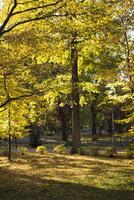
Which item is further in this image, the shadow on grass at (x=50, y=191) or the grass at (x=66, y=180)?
the grass at (x=66, y=180)

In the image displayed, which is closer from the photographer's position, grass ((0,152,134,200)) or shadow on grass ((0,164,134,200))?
shadow on grass ((0,164,134,200))

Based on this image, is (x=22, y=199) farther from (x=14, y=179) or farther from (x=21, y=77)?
(x=21, y=77)

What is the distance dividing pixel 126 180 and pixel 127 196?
9.99 feet

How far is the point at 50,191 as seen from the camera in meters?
14.4

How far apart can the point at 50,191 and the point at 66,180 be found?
2314 mm

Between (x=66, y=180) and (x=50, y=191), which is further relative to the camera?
(x=66, y=180)

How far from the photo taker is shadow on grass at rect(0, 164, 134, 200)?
Result: 1347 cm

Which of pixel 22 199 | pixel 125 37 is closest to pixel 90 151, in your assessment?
pixel 125 37

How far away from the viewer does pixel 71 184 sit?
15.7 metres

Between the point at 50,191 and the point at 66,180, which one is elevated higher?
the point at 66,180

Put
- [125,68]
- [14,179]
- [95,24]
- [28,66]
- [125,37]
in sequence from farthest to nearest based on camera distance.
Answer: [125,37]
[125,68]
[14,179]
[28,66]
[95,24]

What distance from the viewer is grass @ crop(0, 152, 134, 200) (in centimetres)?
1381

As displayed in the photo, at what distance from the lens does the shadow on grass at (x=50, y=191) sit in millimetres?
13469

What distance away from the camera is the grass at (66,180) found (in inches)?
544
